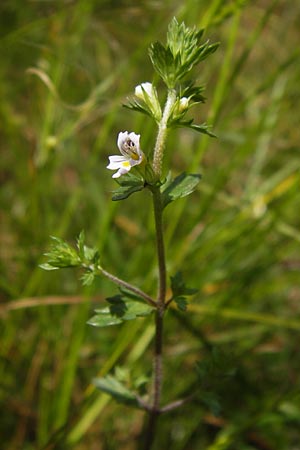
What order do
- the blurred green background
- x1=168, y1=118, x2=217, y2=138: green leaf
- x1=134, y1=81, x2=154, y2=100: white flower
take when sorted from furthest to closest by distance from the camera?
the blurred green background < x1=134, y1=81, x2=154, y2=100: white flower < x1=168, y1=118, x2=217, y2=138: green leaf

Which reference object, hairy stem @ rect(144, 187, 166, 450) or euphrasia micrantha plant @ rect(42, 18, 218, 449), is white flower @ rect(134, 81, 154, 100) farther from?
hairy stem @ rect(144, 187, 166, 450)

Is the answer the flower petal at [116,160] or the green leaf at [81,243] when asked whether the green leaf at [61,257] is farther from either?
the flower petal at [116,160]

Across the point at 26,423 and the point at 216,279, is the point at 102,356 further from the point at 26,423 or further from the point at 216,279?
the point at 216,279

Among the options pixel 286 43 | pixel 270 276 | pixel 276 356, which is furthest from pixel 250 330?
pixel 286 43

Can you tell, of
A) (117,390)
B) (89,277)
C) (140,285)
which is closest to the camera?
(89,277)

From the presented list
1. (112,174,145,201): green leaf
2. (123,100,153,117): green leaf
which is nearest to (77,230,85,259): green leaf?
(112,174,145,201): green leaf

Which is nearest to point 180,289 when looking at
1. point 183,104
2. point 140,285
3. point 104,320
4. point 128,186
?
point 104,320

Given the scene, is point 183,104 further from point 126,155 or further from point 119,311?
point 119,311
